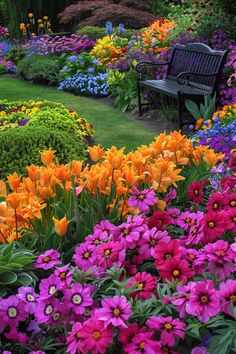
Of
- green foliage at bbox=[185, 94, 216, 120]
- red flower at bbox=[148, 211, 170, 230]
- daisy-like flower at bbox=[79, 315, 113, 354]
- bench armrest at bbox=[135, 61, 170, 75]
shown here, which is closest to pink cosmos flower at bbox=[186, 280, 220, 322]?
daisy-like flower at bbox=[79, 315, 113, 354]

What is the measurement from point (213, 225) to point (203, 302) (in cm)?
45

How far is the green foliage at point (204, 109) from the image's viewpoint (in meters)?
6.40

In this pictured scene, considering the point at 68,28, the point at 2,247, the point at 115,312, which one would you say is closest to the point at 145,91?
the point at 2,247

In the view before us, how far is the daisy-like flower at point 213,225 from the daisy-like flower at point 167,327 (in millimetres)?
450

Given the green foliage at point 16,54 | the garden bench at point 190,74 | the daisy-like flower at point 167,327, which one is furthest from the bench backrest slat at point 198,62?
the green foliage at point 16,54

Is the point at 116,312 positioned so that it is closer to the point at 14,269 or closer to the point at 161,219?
the point at 14,269

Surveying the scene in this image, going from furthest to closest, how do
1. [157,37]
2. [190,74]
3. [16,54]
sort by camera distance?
[16,54]
[157,37]
[190,74]

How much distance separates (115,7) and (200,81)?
370 inches

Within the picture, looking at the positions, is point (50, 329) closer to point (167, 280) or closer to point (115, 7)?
point (167, 280)

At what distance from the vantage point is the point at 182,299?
1565mm

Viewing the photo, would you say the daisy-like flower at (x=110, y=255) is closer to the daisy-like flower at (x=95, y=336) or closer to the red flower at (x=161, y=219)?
the red flower at (x=161, y=219)

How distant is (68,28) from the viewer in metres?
19.2

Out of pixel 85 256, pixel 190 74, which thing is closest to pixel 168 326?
pixel 85 256

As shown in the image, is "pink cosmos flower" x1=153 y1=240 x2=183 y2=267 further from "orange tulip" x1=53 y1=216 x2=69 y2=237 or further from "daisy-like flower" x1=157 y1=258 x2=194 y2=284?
"orange tulip" x1=53 y1=216 x2=69 y2=237
